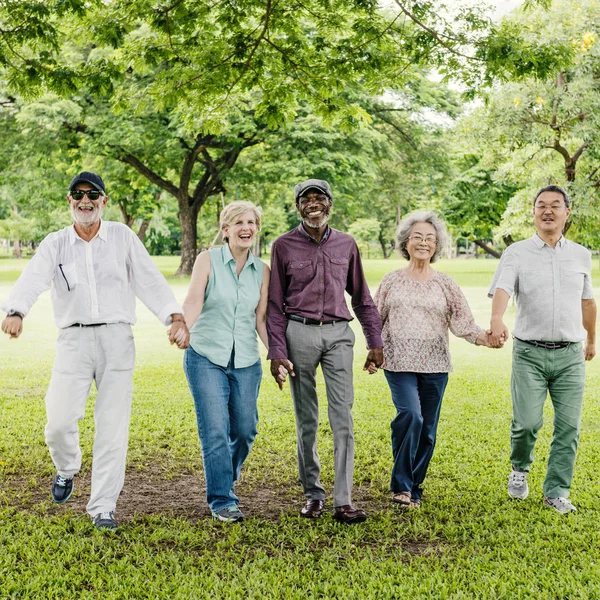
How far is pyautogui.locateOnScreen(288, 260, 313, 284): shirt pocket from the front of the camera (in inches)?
202

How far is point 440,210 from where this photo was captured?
142 feet

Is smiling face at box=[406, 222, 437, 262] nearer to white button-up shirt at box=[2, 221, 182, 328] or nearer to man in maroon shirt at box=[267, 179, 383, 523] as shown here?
man in maroon shirt at box=[267, 179, 383, 523]

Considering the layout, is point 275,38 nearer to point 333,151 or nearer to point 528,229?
point 528,229

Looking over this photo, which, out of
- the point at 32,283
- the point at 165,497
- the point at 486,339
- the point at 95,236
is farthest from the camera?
the point at 165,497

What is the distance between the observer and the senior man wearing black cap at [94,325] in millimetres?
4902

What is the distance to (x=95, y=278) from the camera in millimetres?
4945

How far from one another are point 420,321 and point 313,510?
152 cm

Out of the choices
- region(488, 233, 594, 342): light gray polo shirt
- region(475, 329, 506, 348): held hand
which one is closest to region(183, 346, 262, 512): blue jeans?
region(475, 329, 506, 348): held hand

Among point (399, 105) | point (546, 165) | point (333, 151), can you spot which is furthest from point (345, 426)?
point (399, 105)

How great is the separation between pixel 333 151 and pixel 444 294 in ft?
75.4

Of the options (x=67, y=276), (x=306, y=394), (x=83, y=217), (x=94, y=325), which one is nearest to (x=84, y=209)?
(x=83, y=217)

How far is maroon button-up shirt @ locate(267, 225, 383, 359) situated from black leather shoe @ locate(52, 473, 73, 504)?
5.73 ft

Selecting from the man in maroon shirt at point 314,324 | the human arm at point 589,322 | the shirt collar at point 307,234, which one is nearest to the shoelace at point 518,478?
the human arm at point 589,322

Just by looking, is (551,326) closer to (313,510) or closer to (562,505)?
(562,505)
